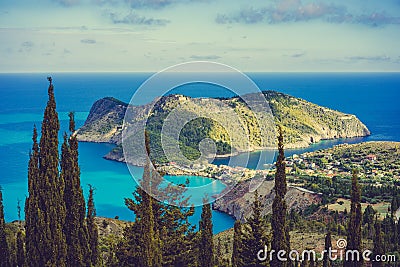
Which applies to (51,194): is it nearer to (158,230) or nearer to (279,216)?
(158,230)

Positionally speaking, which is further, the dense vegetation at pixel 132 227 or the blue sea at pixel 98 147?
the blue sea at pixel 98 147

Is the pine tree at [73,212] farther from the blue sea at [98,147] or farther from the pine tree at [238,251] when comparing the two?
the blue sea at [98,147]

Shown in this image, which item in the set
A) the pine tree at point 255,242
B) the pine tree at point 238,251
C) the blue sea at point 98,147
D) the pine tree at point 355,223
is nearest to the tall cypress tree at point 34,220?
the pine tree at point 238,251

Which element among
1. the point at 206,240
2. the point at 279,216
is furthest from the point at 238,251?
the point at 279,216

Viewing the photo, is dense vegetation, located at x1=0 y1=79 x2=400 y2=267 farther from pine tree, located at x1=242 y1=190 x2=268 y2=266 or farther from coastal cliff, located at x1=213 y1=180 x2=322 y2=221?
coastal cliff, located at x1=213 y1=180 x2=322 y2=221

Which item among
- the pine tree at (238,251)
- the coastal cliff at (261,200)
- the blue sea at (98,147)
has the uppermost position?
the blue sea at (98,147)

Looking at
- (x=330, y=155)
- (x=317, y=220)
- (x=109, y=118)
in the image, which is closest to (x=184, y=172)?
(x=317, y=220)
